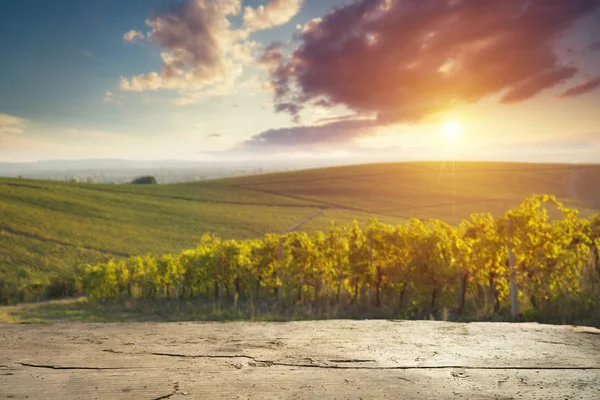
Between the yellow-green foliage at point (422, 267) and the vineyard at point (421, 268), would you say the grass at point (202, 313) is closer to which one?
the vineyard at point (421, 268)

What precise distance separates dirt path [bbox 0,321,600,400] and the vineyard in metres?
7.78

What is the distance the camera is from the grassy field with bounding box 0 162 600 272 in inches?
1435

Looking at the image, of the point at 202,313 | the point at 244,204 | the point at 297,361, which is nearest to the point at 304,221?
the point at 244,204

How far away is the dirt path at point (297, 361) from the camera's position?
1.60 m

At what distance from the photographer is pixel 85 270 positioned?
19406 millimetres

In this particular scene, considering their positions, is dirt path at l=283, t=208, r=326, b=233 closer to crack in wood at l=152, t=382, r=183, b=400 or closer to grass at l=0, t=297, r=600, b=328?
grass at l=0, t=297, r=600, b=328

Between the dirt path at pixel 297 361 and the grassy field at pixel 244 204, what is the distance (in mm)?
32556

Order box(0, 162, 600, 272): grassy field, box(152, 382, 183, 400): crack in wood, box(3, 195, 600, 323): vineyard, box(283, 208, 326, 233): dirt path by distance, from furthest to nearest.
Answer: box(283, 208, 326, 233): dirt path < box(0, 162, 600, 272): grassy field < box(3, 195, 600, 323): vineyard < box(152, 382, 183, 400): crack in wood

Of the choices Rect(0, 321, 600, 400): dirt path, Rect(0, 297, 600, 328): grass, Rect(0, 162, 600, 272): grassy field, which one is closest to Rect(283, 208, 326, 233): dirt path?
Rect(0, 162, 600, 272): grassy field

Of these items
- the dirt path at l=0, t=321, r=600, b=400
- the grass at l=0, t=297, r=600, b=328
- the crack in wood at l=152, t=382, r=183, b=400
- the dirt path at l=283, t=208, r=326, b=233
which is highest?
the crack in wood at l=152, t=382, r=183, b=400

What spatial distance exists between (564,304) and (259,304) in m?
10.1

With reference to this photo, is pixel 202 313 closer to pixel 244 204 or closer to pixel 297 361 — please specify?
pixel 297 361

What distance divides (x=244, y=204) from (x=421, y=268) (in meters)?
56.5

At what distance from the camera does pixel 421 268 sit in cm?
1194
